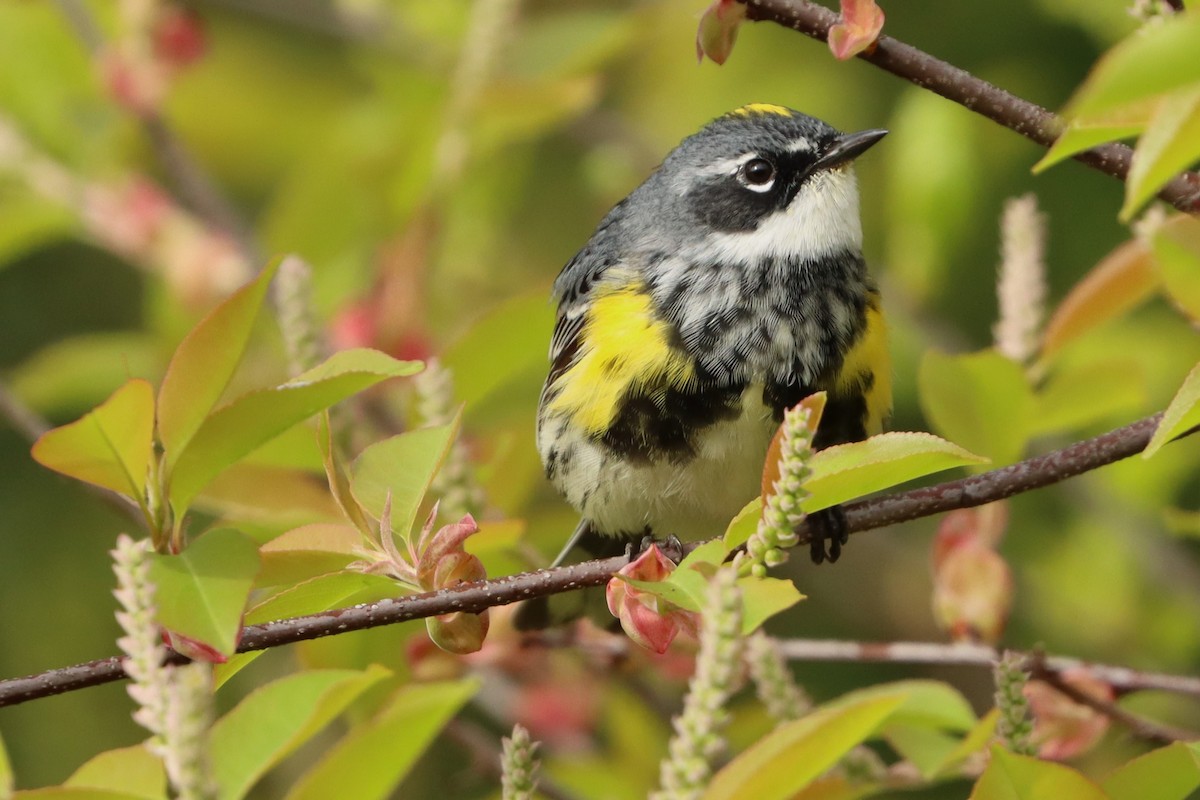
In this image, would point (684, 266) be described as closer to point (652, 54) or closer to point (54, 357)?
point (54, 357)

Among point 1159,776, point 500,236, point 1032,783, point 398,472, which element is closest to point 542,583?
point 398,472

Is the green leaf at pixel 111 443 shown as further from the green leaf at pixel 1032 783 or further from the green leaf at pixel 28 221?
the green leaf at pixel 28 221

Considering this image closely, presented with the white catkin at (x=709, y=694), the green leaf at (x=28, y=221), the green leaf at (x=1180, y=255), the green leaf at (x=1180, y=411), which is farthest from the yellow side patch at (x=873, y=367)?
the green leaf at (x=28, y=221)

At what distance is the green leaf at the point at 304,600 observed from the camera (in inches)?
66.8

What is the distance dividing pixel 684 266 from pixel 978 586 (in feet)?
3.09

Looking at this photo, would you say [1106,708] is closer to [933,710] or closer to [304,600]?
[933,710]

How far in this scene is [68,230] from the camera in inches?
146

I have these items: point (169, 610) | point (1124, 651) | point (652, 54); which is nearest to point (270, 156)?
point (652, 54)

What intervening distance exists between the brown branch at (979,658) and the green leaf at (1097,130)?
820 millimetres

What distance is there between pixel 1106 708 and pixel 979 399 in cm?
50

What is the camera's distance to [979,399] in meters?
2.31

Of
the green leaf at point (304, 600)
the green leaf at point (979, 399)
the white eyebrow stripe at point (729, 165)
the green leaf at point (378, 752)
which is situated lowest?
the green leaf at point (378, 752)

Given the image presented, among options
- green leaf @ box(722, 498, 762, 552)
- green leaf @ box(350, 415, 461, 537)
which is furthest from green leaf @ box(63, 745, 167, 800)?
green leaf @ box(722, 498, 762, 552)

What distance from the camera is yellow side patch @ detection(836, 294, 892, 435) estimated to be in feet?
9.32
